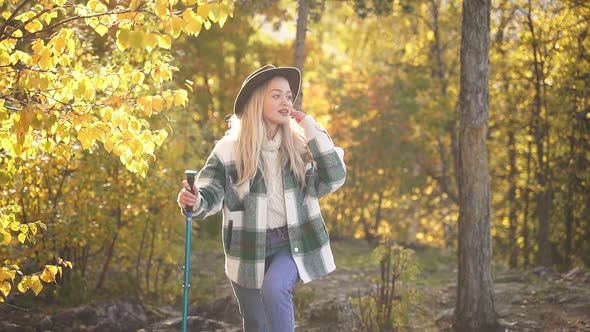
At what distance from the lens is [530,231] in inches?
591

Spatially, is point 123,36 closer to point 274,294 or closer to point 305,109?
point 274,294

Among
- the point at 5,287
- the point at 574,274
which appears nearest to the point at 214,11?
the point at 5,287

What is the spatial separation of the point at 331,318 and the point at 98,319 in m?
2.26

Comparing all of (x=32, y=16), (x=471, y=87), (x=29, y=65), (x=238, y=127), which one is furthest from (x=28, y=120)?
(x=471, y=87)

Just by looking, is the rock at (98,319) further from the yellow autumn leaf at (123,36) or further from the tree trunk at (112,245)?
the yellow autumn leaf at (123,36)

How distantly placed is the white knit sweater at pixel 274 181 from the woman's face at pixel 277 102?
95mm

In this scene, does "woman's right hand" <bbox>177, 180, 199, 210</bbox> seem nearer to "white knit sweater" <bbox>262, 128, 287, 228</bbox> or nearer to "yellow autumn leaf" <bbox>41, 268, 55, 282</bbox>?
"white knit sweater" <bbox>262, 128, 287, 228</bbox>

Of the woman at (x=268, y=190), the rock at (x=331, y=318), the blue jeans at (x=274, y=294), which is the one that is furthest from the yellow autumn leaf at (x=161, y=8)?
the rock at (x=331, y=318)

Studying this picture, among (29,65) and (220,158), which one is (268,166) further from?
(29,65)

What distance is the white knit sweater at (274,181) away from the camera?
14.5ft

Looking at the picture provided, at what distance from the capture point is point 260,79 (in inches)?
181

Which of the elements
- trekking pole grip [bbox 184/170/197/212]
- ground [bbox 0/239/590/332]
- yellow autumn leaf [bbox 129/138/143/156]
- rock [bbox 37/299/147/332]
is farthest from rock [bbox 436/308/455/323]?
yellow autumn leaf [bbox 129/138/143/156]

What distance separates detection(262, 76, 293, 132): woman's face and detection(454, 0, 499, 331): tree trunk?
285cm

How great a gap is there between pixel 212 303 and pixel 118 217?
4.87 feet
